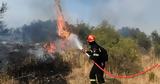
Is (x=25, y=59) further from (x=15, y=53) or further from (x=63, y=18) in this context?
(x=63, y=18)

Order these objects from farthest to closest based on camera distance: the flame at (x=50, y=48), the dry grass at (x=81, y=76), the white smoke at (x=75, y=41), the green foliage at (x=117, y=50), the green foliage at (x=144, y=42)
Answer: the green foliage at (x=144, y=42), the green foliage at (x=117, y=50), the flame at (x=50, y=48), the dry grass at (x=81, y=76), the white smoke at (x=75, y=41)

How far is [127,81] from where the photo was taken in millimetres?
22047

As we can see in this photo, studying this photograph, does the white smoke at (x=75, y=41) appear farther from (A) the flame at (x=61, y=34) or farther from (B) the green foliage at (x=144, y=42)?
(B) the green foliage at (x=144, y=42)

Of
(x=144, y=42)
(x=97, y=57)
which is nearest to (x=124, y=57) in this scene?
(x=97, y=57)

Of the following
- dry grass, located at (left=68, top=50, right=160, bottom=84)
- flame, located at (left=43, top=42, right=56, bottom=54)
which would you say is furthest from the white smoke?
flame, located at (left=43, top=42, right=56, bottom=54)

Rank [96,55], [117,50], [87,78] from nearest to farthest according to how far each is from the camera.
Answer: [96,55] < [87,78] < [117,50]

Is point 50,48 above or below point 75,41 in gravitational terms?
below

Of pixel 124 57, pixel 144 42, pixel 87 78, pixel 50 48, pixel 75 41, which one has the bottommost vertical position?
pixel 87 78

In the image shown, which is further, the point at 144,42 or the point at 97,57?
the point at 144,42

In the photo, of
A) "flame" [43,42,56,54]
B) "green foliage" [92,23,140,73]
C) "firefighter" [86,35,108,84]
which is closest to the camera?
"firefighter" [86,35,108,84]

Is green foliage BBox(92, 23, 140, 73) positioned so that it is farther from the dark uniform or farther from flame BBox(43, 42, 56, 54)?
the dark uniform

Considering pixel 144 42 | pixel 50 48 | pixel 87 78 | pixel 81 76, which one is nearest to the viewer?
pixel 87 78

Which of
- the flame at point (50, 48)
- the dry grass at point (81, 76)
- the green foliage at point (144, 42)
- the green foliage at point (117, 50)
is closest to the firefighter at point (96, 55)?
the dry grass at point (81, 76)

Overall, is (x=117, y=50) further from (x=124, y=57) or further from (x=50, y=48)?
(x=50, y=48)
